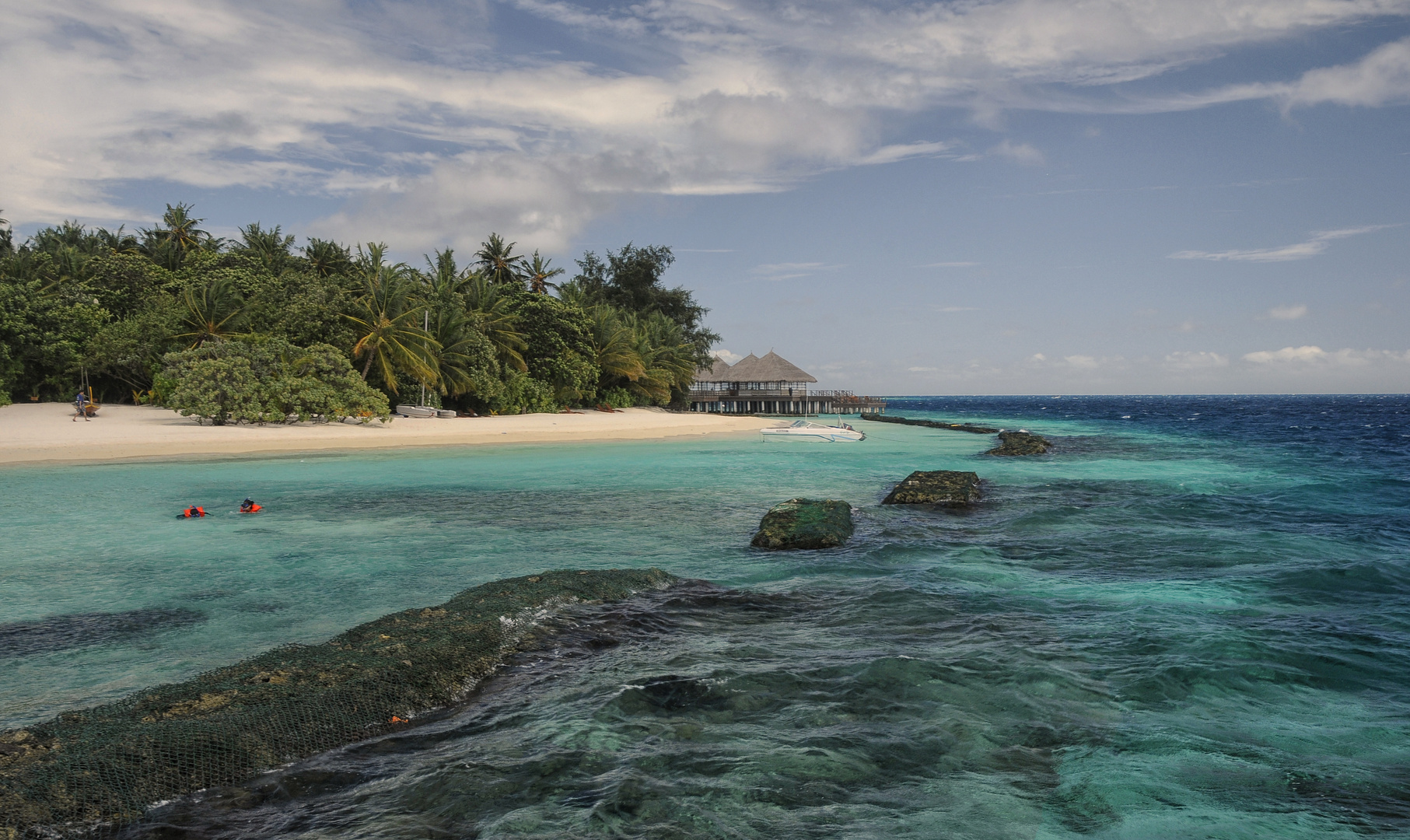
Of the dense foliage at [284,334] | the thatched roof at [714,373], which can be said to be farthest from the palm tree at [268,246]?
the thatched roof at [714,373]

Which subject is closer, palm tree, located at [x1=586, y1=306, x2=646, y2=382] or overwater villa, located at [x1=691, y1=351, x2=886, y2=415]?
palm tree, located at [x1=586, y1=306, x2=646, y2=382]

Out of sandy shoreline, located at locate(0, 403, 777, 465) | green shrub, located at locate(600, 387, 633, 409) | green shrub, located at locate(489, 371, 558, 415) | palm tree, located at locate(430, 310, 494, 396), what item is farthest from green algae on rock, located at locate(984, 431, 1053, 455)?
green shrub, located at locate(600, 387, 633, 409)

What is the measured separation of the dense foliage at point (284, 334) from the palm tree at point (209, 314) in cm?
6

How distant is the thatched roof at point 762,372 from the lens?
6103cm

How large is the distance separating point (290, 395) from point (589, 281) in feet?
134

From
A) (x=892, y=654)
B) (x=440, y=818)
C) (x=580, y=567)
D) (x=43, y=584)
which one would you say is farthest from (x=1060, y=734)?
(x=43, y=584)

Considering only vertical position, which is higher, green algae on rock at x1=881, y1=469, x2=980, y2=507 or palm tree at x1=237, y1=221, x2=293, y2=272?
palm tree at x1=237, y1=221, x2=293, y2=272

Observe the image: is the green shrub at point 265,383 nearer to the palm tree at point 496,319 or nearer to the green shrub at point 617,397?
the palm tree at point 496,319

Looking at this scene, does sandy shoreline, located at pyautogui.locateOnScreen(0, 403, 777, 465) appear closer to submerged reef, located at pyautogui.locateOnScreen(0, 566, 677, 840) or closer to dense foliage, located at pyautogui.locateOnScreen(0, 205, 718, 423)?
dense foliage, located at pyautogui.locateOnScreen(0, 205, 718, 423)

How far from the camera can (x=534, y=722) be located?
470 cm

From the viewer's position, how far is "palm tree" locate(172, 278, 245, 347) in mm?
33188

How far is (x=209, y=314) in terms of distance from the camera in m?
33.6

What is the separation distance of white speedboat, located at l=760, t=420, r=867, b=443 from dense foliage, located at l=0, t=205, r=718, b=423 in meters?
14.1

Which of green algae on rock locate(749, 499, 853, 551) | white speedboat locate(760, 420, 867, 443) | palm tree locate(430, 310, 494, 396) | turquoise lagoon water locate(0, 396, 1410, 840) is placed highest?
palm tree locate(430, 310, 494, 396)
